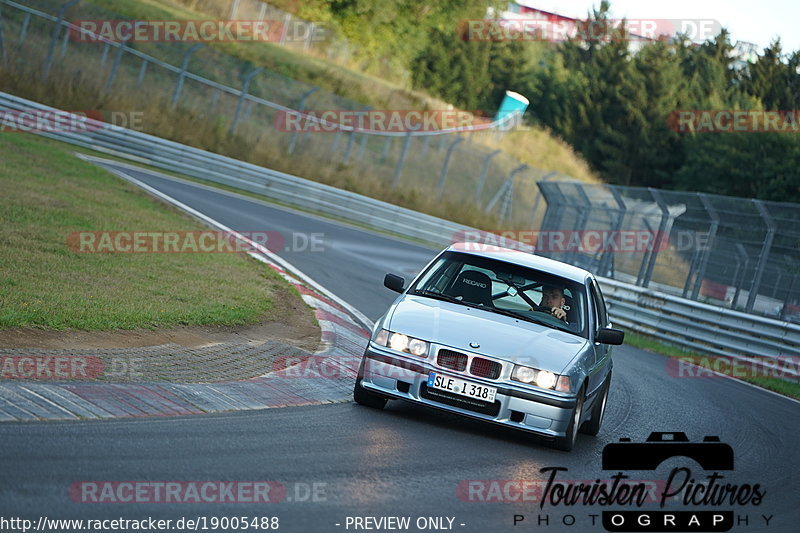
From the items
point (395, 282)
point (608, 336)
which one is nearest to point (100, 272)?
point (395, 282)

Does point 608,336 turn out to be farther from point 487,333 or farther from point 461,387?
point 461,387

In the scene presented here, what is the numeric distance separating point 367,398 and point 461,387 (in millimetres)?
868

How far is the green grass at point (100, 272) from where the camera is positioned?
9.71 m

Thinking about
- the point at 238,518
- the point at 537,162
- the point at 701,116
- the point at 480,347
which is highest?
the point at 701,116

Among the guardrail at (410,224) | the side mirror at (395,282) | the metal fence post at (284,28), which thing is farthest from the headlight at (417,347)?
the metal fence post at (284,28)

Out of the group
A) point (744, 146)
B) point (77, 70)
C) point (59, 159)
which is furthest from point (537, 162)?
point (59, 159)

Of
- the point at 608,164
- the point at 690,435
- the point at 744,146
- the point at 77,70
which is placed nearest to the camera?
the point at 690,435

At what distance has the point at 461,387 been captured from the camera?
7.93 meters

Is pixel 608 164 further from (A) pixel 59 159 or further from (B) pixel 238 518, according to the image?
(B) pixel 238 518

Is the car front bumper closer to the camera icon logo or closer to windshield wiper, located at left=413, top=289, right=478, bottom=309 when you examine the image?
the camera icon logo

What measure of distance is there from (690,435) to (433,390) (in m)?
3.32

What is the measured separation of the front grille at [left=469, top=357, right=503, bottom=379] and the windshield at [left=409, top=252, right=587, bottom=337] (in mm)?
1001

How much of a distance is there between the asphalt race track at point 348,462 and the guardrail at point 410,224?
7.09m

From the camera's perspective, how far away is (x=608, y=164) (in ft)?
211
